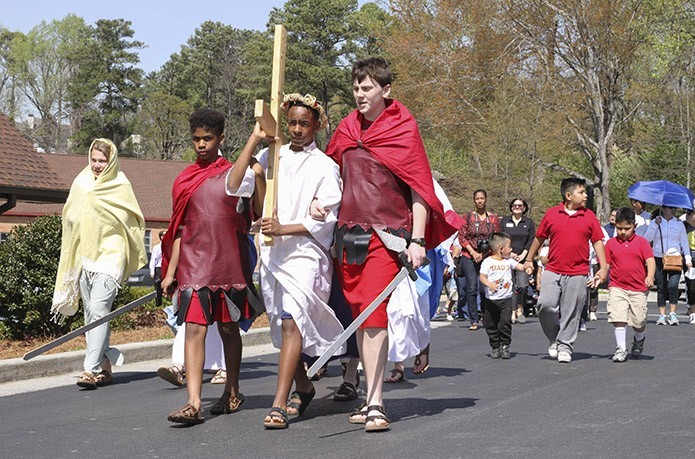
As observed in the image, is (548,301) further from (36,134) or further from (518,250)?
(36,134)

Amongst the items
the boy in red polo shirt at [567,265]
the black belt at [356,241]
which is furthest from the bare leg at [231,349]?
the boy in red polo shirt at [567,265]

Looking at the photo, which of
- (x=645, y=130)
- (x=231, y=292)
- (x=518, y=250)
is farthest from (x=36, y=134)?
(x=231, y=292)

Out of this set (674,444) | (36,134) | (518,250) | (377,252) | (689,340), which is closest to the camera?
(674,444)

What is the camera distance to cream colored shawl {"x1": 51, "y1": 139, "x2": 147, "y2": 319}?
961 cm

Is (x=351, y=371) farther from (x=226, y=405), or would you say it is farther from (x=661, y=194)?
(x=661, y=194)

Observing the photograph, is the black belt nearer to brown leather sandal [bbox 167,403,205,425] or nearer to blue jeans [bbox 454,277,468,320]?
brown leather sandal [bbox 167,403,205,425]

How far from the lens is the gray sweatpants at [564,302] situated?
1130 centimetres

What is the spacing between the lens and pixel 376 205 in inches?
280

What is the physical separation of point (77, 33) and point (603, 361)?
7711 cm

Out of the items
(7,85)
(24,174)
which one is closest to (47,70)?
(7,85)

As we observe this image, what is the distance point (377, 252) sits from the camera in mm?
7035

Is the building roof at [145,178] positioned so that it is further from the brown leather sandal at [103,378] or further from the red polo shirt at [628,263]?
the brown leather sandal at [103,378]

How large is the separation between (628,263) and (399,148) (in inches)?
223

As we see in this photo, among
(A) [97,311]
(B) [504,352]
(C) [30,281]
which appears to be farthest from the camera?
(C) [30,281]
